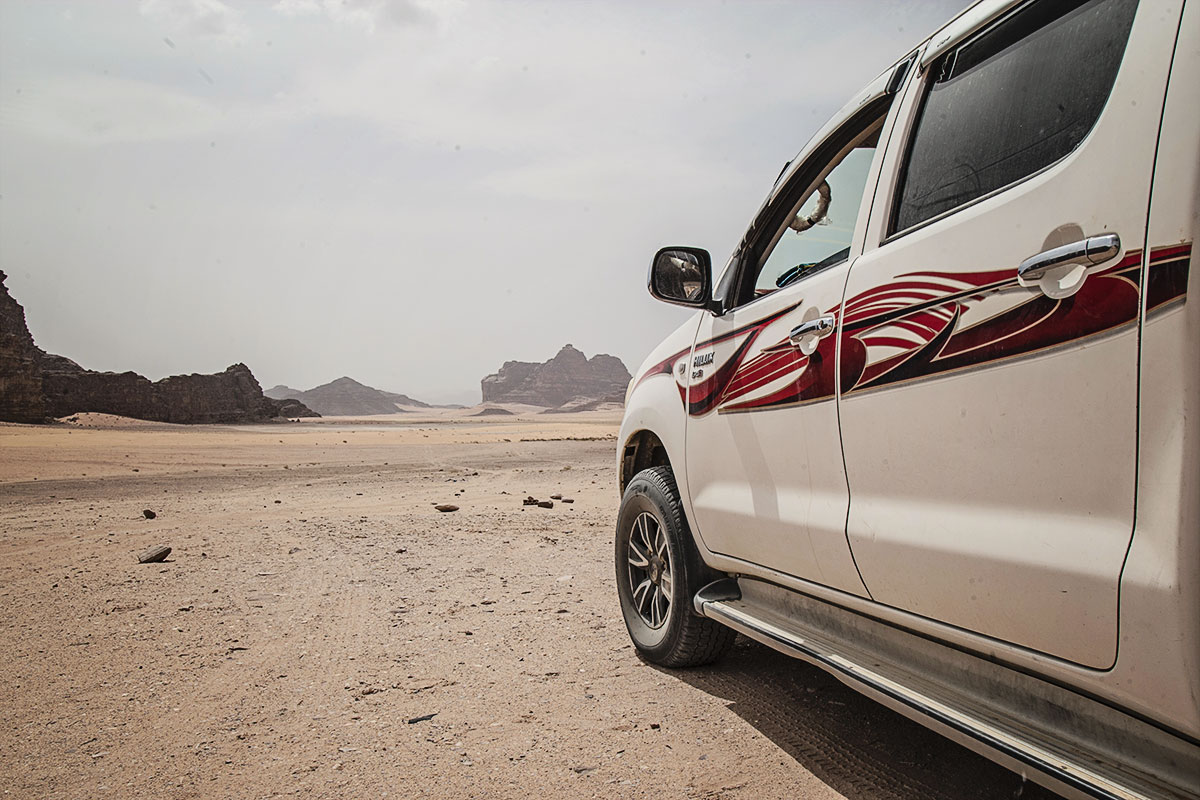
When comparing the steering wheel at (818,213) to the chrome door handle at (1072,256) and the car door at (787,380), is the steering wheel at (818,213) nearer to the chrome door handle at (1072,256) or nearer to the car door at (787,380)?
the car door at (787,380)

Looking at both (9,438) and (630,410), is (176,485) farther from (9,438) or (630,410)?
(9,438)

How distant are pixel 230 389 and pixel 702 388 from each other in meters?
76.6

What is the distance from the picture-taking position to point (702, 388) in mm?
3244

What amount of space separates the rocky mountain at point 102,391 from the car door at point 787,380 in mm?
53276

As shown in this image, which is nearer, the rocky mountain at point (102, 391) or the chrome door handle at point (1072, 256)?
the chrome door handle at point (1072, 256)

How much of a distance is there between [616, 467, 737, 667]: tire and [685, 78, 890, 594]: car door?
0.24 m

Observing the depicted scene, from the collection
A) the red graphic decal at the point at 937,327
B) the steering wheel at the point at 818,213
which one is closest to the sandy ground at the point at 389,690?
the red graphic decal at the point at 937,327

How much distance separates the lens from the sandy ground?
8.27 ft

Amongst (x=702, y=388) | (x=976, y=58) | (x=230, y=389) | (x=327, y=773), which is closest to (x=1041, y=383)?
(x=976, y=58)

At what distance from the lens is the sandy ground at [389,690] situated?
252cm

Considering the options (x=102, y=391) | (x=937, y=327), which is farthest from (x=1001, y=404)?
(x=102, y=391)

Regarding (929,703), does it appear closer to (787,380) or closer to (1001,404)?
(1001,404)

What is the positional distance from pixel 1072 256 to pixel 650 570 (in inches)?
102

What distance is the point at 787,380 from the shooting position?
2.57 m
